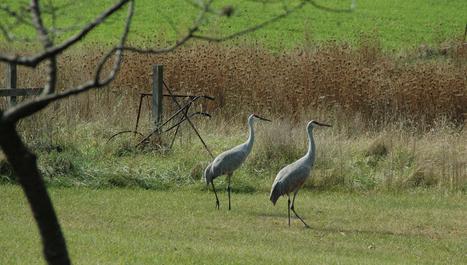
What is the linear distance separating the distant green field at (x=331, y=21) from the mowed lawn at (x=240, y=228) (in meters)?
21.1

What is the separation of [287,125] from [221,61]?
4020 millimetres

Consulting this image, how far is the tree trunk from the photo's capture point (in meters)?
4.23

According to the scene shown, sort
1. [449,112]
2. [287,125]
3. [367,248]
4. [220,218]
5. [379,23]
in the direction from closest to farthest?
[367,248], [220,218], [287,125], [449,112], [379,23]

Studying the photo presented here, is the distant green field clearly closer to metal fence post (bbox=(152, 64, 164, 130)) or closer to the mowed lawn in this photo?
metal fence post (bbox=(152, 64, 164, 130))

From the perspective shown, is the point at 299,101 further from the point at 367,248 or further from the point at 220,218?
the point at 367,248

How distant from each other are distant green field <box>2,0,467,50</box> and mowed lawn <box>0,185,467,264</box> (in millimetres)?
21113

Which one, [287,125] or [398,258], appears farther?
[287,125]

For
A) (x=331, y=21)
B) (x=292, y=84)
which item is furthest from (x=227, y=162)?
(x=331, y=21)

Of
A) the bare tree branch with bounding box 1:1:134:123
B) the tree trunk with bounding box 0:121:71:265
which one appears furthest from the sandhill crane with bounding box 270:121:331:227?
the bare tree branch with bounding box 1:1:134:123

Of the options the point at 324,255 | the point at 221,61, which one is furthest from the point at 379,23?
the point at 324,255

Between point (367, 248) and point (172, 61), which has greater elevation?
point (172, 61)

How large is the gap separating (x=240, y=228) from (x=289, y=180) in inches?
43.0

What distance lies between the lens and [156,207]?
1365 centimetres

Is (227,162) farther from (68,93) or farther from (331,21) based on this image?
(331,21)
